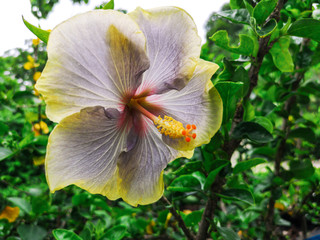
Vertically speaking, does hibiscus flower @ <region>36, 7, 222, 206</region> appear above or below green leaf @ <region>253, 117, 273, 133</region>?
above

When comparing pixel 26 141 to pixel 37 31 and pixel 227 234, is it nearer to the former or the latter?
pixel 37 31

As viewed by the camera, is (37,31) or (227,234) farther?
(227,234)

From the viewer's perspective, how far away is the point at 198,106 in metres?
0.81

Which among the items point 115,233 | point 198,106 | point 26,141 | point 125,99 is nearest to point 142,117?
point 125,99

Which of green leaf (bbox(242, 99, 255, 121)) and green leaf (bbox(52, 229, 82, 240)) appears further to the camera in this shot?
green leaf (bbox(242, 99, 255, 121))

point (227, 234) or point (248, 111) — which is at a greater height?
point (248, 111)

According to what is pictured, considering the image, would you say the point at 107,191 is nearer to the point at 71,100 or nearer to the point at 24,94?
the point at 71,100

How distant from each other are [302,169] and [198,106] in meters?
0.96

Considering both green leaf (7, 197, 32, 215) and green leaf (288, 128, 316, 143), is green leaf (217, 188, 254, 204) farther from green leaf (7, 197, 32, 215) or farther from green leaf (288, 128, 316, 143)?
green leaf (7, 197, 32, 215)

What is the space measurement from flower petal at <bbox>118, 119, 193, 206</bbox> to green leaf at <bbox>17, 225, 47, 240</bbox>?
2.99ft

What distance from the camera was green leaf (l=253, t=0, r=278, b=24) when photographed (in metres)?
0.88

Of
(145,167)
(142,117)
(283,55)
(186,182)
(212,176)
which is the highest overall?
(283,55)

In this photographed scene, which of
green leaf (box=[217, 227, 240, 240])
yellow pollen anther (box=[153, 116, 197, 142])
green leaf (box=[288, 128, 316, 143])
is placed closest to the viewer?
yellow pollen anther (box=[153, 116, 197, 142])

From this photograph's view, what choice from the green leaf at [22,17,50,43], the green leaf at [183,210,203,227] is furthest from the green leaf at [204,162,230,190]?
the green leaf at [22,17,50,43]
